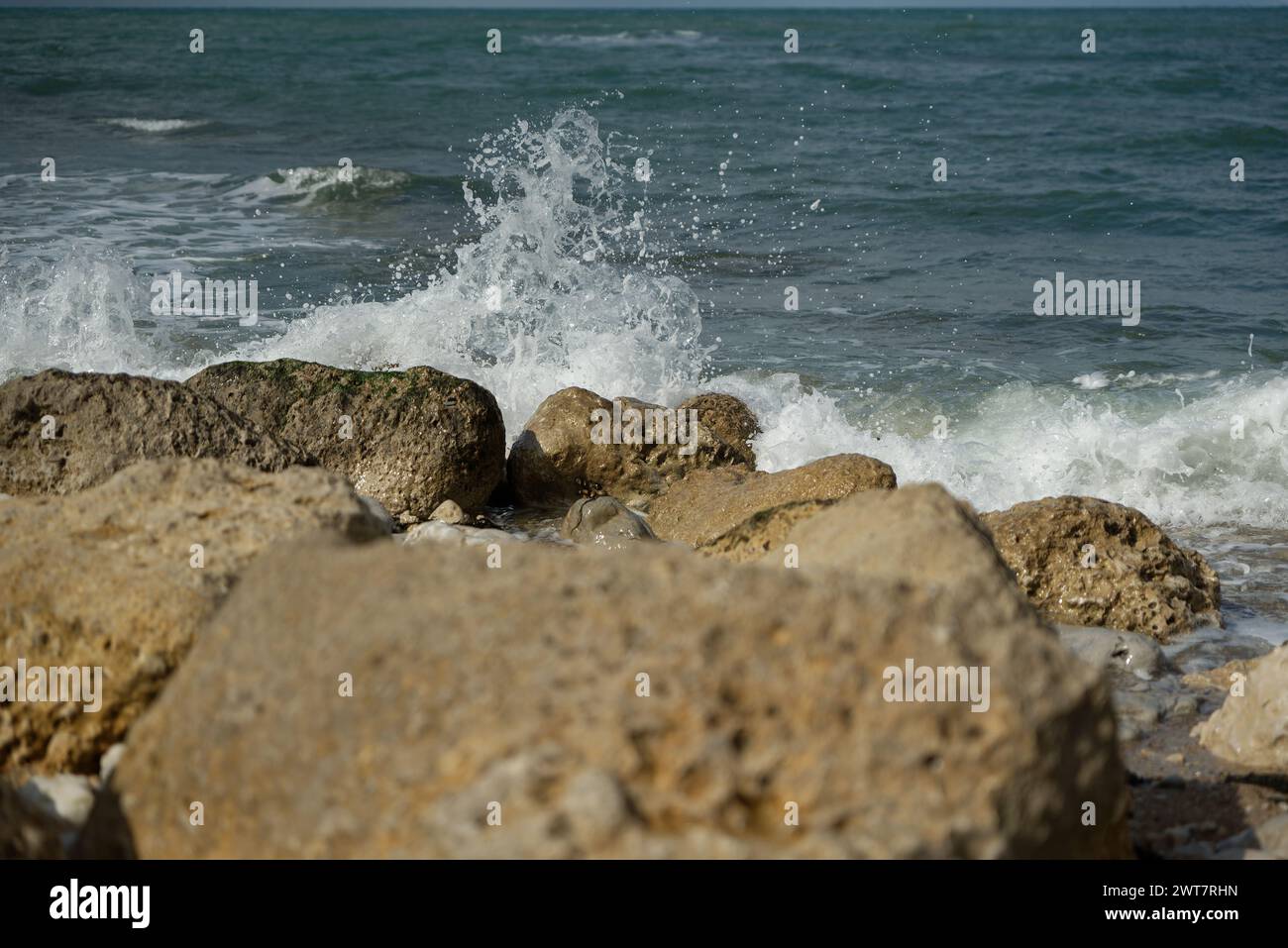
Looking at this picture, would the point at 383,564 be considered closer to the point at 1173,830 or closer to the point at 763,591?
the point at 763,591

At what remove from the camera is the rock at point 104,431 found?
18.8ft

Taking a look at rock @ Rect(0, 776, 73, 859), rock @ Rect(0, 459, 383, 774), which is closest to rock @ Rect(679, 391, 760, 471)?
rock @ Rect(0, 459, 383, 774)

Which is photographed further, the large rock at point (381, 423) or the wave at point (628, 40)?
the wave at point (628, 40)

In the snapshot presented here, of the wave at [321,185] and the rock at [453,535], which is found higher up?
the wave at [321,185]

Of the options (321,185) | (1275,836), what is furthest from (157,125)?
(1275,836)

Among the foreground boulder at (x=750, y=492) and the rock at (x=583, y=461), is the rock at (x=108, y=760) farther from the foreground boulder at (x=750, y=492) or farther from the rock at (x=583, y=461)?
the rock at (x=583, y=461)

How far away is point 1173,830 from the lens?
3.84 meters

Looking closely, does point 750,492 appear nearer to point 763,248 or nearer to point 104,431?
point 104,431

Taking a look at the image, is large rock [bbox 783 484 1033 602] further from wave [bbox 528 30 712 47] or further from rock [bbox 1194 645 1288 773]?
wave [bbox 528 30 712 47]

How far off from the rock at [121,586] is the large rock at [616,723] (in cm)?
87

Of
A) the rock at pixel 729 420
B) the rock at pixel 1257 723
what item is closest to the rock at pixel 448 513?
the rock at pixel 729 420

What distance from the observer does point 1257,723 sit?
4.39 meters

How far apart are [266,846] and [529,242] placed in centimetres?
931

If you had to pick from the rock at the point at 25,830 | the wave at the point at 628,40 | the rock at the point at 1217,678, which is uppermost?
the wave at the point at 628,40
